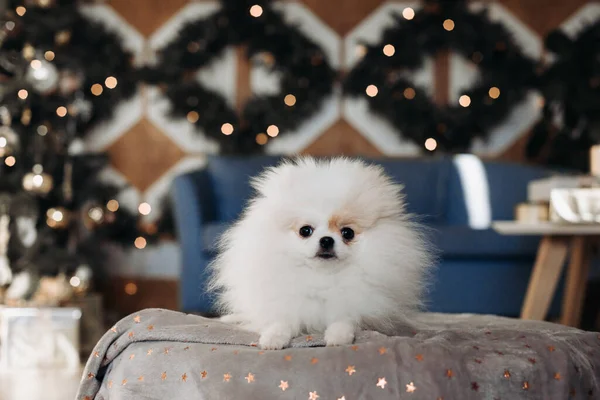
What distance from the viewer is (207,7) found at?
4.64m

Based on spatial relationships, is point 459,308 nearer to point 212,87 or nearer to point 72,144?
point 212,87

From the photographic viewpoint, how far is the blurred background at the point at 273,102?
408 centimetres

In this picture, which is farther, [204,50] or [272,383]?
[204,50]

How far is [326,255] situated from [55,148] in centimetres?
304

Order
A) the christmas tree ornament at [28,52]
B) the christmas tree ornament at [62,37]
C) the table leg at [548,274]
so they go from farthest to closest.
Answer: the christmas tree ornament at [62,37], the christmas tree ornament at [28,52], the table leg at [548,274]

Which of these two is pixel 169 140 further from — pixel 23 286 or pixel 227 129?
pixel 23 286

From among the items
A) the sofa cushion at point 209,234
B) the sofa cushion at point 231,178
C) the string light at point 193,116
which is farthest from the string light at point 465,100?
the sofa cushion at point 209,234

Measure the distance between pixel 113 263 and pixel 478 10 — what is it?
106 inches

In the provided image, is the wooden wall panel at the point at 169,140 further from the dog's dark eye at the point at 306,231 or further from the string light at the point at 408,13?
the dog's dark eye at the point at 306,231

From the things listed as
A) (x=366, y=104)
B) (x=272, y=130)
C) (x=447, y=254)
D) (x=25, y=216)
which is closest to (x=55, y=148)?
(x=25, y=216)

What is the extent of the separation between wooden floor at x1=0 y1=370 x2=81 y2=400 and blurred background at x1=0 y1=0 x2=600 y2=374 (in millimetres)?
1074

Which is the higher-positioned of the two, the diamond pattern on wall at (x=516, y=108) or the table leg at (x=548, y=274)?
the diamond pattern on wall at (x=516, y=108)

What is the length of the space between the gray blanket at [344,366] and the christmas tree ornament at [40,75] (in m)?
2.71

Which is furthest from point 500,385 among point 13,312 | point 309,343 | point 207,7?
point 207,7
